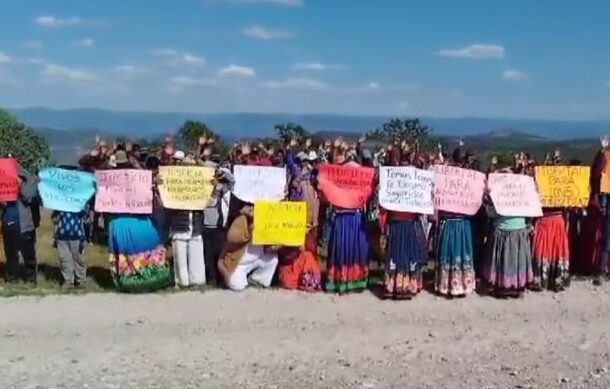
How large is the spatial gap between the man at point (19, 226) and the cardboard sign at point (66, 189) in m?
0.25

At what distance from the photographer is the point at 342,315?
36.6 ft

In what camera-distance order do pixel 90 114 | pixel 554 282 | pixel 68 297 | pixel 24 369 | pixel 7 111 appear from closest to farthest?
1. pixel 24 369
2. pixel 68 297
3. pixel 554 282
4. pixel 7 111
5. pixel 90 114

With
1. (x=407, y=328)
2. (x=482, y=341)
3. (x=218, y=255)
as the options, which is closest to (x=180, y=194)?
(x=218, y=255)

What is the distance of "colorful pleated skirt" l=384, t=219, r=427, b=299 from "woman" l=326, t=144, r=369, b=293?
410 mm

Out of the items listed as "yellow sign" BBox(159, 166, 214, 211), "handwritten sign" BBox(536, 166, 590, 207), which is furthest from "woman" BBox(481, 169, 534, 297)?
"yellow sign" BBox(159, 166, 214, 211)

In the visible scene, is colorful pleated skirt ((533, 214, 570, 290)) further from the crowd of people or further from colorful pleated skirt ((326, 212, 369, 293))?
colorful pleated skirt ((326, 212, 369, 293))

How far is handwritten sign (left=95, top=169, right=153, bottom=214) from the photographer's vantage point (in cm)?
1195

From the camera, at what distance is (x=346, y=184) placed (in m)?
12.1

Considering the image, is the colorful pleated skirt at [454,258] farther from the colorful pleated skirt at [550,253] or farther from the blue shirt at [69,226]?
the blue shirt at [69,226]

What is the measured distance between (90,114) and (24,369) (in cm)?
14778

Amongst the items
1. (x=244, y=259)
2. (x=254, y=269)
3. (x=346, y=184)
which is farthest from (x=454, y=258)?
(x=244, y=259)

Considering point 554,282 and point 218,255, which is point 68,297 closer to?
point 218,255

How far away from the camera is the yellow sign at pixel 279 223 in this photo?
1209cm

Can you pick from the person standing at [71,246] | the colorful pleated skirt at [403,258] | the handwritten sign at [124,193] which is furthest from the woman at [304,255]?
the person standing at [71,246]
